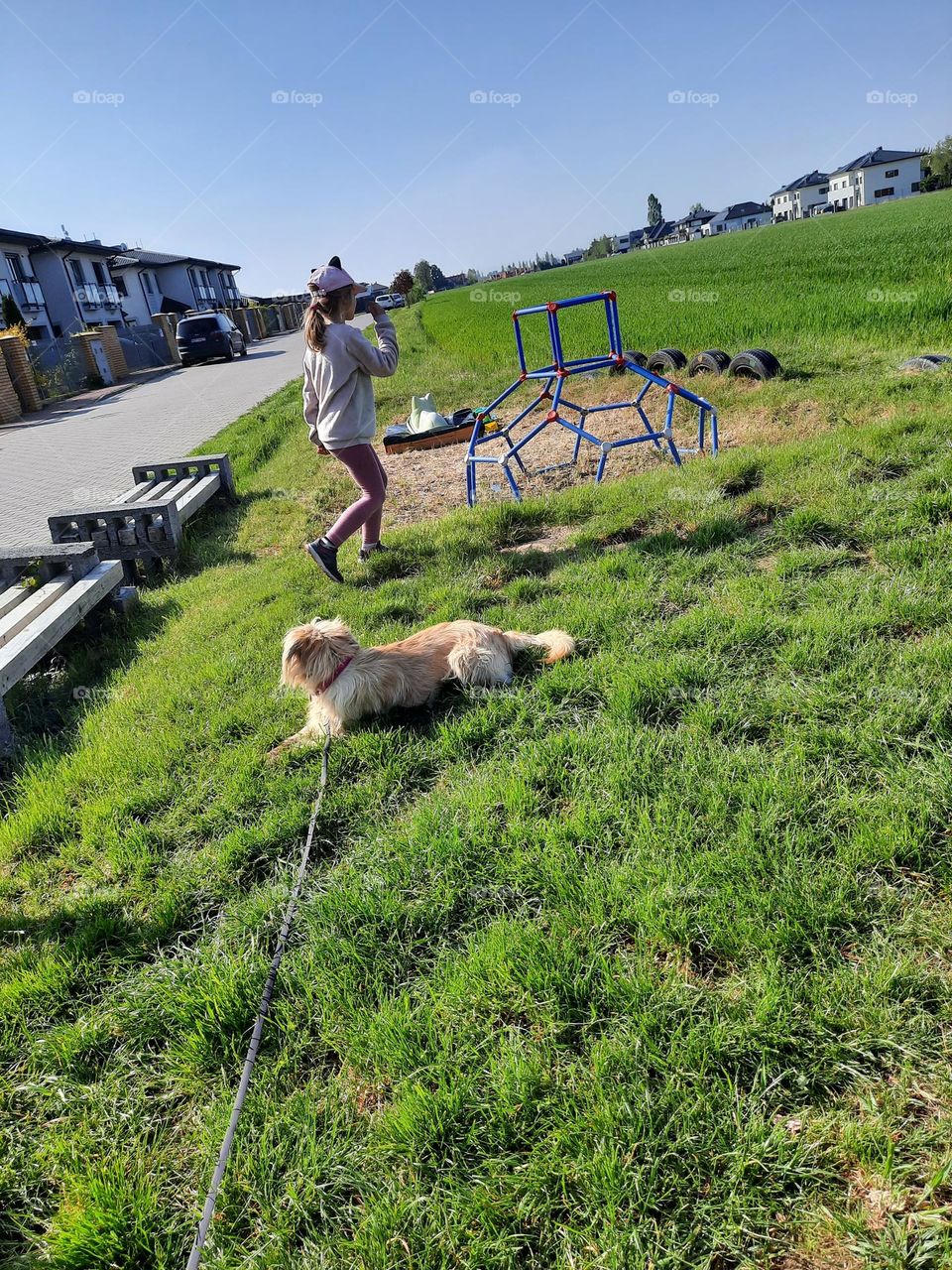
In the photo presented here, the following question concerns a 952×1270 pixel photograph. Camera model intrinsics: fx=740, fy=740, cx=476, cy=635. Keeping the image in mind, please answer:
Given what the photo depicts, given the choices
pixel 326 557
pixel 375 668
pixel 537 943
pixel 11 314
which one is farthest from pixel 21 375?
pixel 537 943

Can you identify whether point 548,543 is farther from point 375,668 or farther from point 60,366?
point 60,366

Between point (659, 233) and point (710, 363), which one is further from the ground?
point (659, 233)

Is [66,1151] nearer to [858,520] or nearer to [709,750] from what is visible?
[709,750]

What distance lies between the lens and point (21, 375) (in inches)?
960

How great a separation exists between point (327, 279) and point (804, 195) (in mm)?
161872

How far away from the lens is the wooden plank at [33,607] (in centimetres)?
472

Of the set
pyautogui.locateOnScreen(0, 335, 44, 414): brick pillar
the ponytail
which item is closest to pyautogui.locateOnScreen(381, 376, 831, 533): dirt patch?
the ponytail

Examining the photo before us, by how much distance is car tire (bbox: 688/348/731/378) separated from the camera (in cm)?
977

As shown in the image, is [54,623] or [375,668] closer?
[375,668]

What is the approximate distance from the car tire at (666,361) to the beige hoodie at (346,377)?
614 centimetres

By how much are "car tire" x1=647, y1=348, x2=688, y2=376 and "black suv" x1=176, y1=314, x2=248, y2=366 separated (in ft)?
88.4

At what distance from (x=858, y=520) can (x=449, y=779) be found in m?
3.20

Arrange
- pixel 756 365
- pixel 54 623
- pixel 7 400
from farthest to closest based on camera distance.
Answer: pixel 7 400
pixel 756 365
pixel 54 623

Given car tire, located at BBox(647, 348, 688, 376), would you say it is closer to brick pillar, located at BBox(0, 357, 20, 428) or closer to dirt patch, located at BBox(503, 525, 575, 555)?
dirt patch, located at BBox(503, 525, 575, 555)
